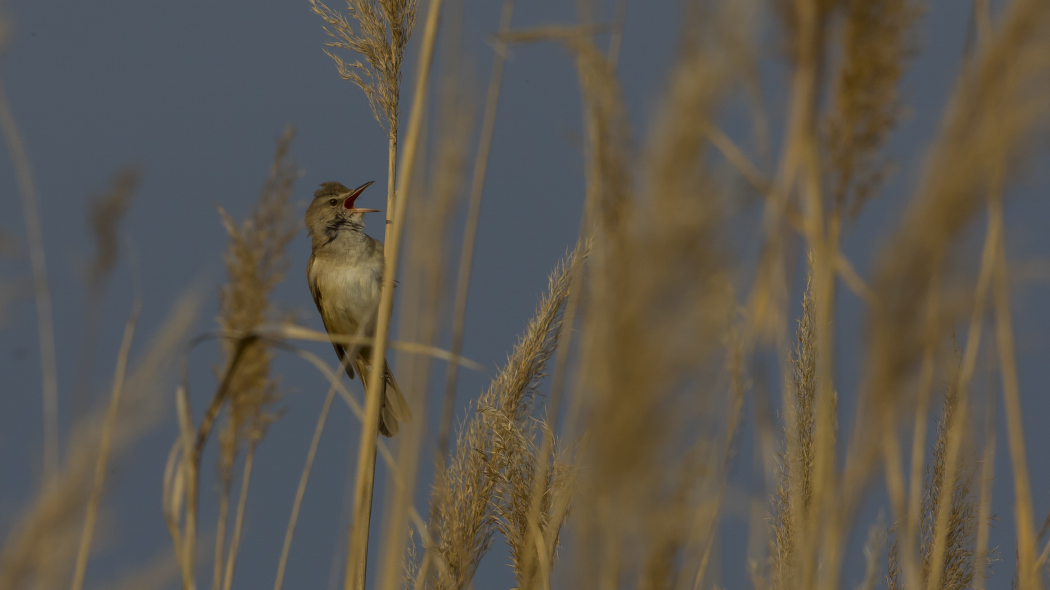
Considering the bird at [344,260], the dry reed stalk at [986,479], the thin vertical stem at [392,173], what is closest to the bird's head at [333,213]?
the bird at [344,260]

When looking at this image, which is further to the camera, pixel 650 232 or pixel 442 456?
pixel 442 456

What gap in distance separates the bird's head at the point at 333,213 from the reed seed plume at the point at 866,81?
12.5ft

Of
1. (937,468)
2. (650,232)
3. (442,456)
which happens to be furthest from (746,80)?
(937,468)

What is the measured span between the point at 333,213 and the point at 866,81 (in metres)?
4.06

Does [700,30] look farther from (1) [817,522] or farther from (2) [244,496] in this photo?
(2) [244,496]

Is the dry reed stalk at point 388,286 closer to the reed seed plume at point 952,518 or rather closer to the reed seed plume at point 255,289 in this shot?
the reed seed plume at point 255,289

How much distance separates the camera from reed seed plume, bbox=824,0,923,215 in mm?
1176

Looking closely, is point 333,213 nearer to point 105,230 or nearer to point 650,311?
point 105,230

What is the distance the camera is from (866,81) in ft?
3.91

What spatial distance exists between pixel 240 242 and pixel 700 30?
1243mm

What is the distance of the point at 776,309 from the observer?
147cm

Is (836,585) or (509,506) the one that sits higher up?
(836,585)

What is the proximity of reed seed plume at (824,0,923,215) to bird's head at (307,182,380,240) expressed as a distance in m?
3.81

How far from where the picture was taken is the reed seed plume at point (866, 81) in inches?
46.3
